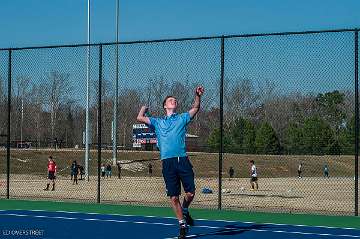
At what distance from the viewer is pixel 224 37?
Result: 18.8 metres

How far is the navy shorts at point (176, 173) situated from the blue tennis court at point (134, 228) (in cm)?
93

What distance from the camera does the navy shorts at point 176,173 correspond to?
11547 millimetres

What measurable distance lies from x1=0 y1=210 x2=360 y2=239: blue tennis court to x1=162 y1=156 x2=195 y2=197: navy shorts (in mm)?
926

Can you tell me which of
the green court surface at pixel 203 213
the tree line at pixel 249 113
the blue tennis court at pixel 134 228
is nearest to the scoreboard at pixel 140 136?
the tree line at pixel 249 113

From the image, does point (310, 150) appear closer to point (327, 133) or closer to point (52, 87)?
point (327, 133)

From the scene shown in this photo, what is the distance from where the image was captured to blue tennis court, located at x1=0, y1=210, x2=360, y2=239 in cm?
1238

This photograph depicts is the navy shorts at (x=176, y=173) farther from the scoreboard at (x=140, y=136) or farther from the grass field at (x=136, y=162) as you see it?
the grass field at (x=136, y=162)

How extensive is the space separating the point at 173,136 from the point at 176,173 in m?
0.54

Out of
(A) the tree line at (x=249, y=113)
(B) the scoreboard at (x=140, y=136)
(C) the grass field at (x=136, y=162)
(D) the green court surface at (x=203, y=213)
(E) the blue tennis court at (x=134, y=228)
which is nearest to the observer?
(E) the blue tennis court at (x=134, y=228)

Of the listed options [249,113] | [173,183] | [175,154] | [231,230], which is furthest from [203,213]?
[249,113]

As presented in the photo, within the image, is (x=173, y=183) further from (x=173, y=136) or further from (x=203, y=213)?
(x=203, y=213)

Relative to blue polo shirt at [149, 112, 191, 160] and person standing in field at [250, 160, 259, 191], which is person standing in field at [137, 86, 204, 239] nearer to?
blue polo shirt at [149, 112, 191, 160]

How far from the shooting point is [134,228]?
1345cm

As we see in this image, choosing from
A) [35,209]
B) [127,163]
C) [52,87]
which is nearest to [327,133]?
[52,87]
